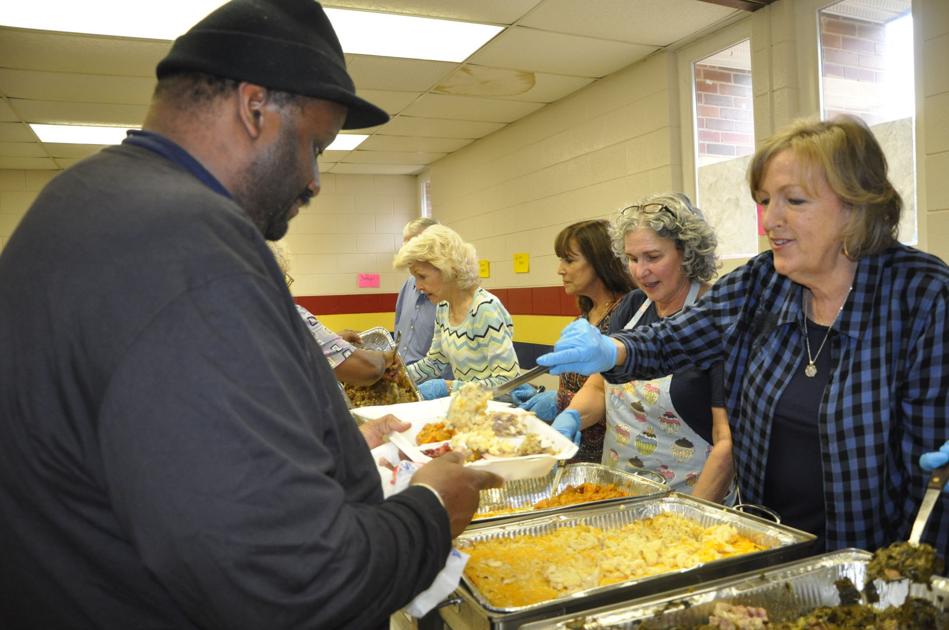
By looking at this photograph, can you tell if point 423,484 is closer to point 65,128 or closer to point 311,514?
point 311,514

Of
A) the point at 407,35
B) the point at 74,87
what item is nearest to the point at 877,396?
the point at 407,35

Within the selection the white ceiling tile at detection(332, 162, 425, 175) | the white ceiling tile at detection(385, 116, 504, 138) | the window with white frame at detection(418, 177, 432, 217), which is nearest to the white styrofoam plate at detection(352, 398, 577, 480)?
the white ceiling tile at detection(385, 116, 504, 138)

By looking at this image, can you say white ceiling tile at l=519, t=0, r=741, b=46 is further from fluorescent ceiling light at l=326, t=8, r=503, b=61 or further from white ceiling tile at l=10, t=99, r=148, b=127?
white ceiling tile at l=10, t=99, r=148, b=127

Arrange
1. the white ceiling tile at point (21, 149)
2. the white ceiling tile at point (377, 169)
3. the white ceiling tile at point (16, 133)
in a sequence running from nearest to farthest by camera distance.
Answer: the white ceiling tile at point (16, 133), the white ceiling tile at point (21, 149), the white ceiling tile at point (377, 169)

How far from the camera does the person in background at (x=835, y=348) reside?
1.51 meters

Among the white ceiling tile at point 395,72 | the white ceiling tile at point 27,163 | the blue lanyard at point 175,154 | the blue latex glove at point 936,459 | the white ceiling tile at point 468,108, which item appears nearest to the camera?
the blue lanyard at point 175,154

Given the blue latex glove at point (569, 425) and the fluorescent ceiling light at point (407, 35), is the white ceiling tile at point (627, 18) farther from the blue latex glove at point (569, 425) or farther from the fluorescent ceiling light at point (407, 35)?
the blue latex glove at point (569, 425)

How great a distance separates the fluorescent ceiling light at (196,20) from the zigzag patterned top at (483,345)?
157cm

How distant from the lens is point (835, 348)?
1.63 m

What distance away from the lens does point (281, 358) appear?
0.81 metres

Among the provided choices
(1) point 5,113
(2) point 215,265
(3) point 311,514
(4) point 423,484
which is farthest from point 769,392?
(1) point 5,113

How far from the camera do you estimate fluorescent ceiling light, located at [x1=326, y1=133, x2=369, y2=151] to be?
6316 millimetres

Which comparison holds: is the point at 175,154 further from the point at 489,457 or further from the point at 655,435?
the point at 655,435

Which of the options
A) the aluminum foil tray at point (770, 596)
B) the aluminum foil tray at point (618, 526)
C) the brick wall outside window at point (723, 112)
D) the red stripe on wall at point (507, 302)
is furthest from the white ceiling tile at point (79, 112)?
the aluminum foil tray at point (770, 596)
